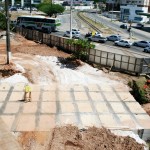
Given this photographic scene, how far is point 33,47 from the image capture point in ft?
136

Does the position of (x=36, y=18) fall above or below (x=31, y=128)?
above

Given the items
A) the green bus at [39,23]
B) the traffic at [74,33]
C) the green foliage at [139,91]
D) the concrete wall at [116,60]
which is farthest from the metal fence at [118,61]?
the green bus at [39,23]

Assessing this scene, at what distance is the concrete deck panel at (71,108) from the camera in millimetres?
21078

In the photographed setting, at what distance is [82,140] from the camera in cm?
1902

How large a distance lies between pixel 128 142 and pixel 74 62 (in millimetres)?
16648

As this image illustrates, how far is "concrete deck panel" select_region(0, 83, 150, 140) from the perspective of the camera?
21078mm

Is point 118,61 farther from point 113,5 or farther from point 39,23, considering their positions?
point 113,5

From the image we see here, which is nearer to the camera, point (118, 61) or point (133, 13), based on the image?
point (118, 61)

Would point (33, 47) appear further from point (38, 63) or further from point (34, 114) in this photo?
point (34, 114)

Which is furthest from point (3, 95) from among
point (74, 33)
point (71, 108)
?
point (74, 33)

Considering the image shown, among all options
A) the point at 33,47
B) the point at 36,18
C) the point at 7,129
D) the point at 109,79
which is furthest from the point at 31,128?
the point at 36,18

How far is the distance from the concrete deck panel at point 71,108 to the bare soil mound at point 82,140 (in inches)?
33.5

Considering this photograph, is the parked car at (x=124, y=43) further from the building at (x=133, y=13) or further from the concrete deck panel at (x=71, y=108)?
the building at (x=133, y=13)

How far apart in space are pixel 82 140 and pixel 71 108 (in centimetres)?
474
